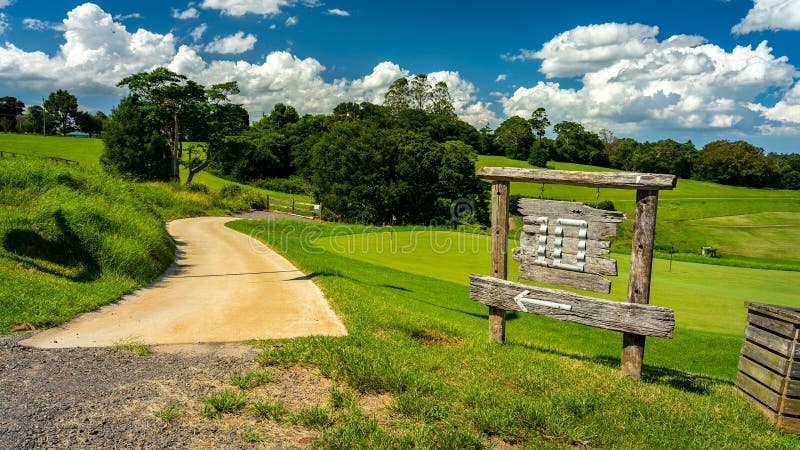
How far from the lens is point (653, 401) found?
5.19 m

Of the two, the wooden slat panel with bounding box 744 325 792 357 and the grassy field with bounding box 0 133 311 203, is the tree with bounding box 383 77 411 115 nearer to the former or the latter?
the grassy field with bounding box 0 133 311 203

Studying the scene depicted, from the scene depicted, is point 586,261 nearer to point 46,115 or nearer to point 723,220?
point 723,220

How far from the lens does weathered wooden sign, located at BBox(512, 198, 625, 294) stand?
6.12 metres

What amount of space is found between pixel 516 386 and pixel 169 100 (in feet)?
163

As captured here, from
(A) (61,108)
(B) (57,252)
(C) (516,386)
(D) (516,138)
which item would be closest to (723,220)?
(D) (516,138)

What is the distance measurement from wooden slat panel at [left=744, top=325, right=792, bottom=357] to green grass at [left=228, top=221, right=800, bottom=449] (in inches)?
28.9

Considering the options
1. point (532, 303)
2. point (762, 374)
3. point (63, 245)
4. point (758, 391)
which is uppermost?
point (532, 303)

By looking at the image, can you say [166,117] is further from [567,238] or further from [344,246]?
[567,238]

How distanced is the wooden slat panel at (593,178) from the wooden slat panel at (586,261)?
960 mm

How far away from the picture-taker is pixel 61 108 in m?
90.0

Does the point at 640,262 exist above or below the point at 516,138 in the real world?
below

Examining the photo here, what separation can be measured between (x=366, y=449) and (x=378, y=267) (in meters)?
12.5

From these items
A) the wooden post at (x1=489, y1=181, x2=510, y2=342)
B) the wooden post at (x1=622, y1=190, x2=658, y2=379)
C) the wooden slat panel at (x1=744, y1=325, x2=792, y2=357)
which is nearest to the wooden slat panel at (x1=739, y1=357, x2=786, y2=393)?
the wooden slat panel at (x1=744, y1=325, x2=792, y2=357)

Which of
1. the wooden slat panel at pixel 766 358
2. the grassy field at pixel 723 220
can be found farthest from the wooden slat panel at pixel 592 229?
the grassy field at pixel 723 220
